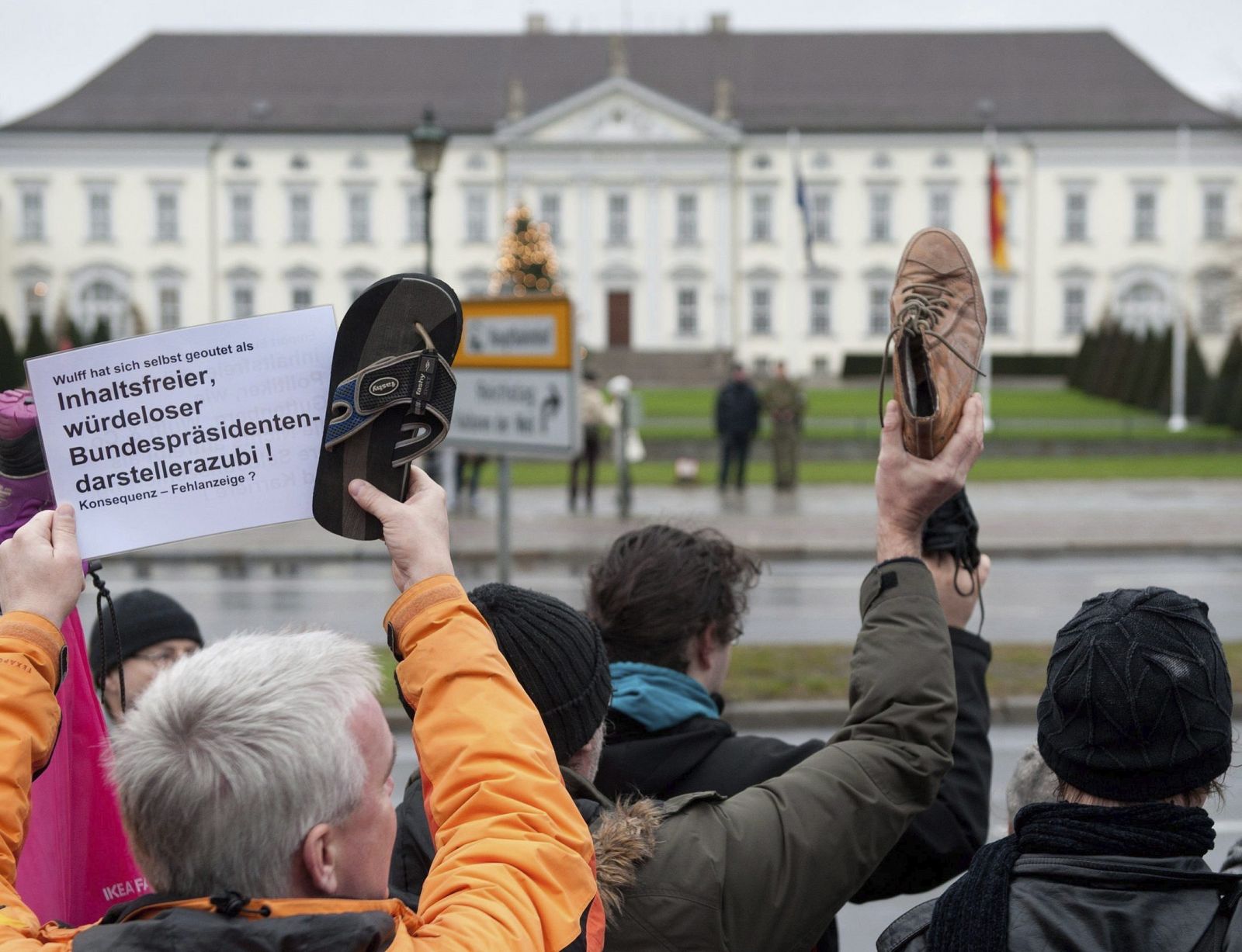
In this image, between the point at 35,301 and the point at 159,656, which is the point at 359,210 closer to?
the point at 35,301

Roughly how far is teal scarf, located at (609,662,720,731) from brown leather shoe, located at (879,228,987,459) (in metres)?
0.63

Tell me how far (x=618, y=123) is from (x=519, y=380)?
182 ft

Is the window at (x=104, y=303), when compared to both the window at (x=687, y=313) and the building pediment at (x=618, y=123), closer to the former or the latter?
the building pediment at (x=618, y=123)

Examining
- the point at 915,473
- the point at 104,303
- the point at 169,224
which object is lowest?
the point at 915,473

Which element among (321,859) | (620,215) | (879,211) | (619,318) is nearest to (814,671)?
(321,859)

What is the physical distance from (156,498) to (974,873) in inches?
46.7

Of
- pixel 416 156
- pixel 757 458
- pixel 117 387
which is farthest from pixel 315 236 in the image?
pixel 117 387

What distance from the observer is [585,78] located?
66.2 m

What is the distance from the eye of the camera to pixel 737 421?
21453 mm

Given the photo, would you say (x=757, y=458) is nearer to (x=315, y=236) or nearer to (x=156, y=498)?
(x=156, y=498)

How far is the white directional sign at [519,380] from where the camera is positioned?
9203 millimetres

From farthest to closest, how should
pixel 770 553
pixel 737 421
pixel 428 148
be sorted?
pixel 737 421, pixel 770 553, pixel 428 148

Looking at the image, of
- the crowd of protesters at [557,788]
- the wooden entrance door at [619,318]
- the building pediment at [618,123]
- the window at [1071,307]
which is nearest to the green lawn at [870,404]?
the wooden entrance door at [619,318]

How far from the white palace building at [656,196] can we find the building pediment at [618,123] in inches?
4.2
